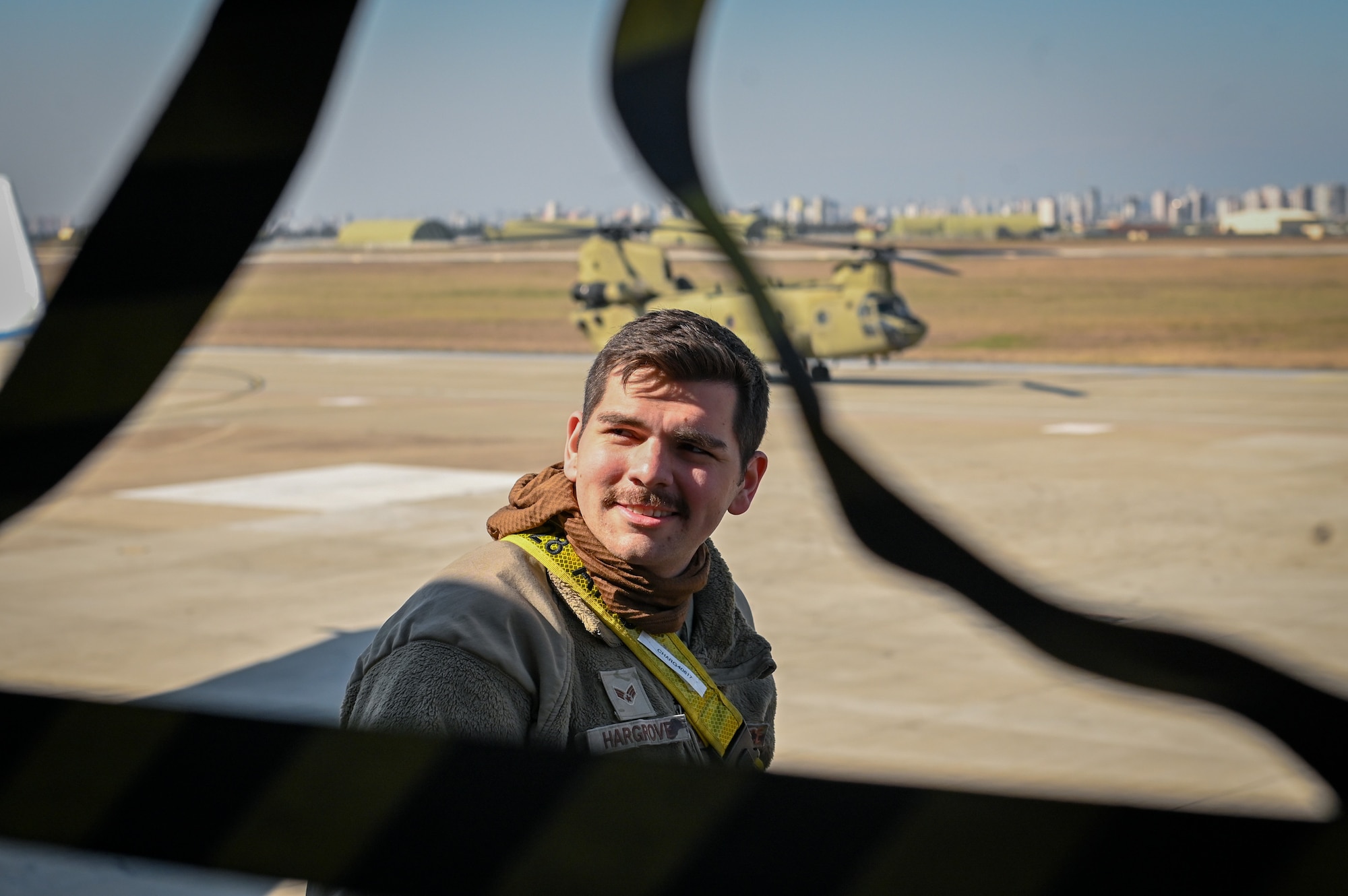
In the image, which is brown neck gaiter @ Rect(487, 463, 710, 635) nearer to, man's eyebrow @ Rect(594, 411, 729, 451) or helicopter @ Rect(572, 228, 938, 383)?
man's eyebrow @ Rect(594, 411, 729, 451)

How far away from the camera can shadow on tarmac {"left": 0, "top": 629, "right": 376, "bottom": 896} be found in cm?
63

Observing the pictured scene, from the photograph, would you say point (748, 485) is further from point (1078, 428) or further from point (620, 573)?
point (1078, 428)

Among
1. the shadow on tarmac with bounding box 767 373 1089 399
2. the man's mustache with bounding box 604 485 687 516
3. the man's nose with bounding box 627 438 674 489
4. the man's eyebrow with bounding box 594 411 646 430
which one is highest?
the man's eyebrow with bounding box 594 411 646 430

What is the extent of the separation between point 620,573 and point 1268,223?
4680 inches

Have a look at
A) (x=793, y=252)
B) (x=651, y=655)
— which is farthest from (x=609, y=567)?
(x=793, y=252)

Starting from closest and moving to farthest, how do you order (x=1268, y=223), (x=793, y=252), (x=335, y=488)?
1. (x=335, y=488)
2. (x=793, y=252)
3. (x=1268, y=223)

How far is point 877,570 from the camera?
2.06ft

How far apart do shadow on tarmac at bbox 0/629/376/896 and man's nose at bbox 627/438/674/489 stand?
0.50m

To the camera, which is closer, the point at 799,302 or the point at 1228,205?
the point at 799,302

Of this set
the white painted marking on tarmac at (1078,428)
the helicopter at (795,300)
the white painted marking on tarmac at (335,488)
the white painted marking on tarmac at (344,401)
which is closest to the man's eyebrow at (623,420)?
the white painted marking on tarmac at (335,488)

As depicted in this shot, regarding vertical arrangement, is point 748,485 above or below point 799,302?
above

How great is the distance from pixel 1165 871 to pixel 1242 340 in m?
39.3

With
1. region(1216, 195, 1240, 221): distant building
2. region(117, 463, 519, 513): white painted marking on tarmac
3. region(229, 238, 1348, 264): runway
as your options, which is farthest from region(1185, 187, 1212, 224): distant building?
region(117, 463, 519, 513): white painted marking on tarmac

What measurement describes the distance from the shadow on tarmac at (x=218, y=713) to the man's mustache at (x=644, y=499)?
46cm
